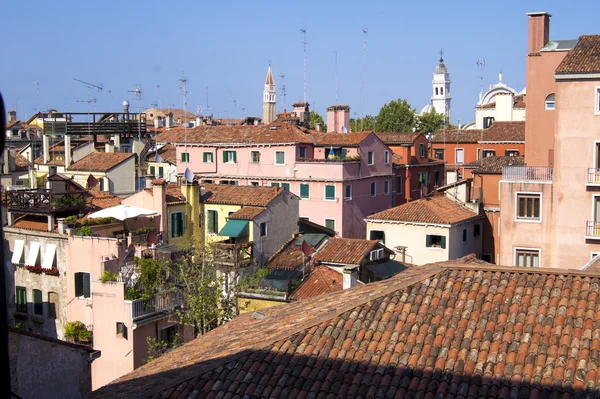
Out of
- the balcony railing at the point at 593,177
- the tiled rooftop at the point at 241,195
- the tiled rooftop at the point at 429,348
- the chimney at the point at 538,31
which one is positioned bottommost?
the tiled rooftop at the point at 429,348

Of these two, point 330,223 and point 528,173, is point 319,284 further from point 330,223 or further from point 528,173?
point 330,223

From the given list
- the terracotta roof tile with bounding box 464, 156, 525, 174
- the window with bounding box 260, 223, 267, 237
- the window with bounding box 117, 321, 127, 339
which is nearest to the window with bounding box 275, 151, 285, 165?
the terracotta roof tile with bounding box 464, 156, 525, 174

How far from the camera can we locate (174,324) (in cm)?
2255

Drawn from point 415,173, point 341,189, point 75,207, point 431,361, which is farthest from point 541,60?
point 431,361

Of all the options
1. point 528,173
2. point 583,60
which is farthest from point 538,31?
point 528,173

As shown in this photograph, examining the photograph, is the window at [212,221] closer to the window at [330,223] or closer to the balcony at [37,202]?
the balcony at [37,202]

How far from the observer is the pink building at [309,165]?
3872cm

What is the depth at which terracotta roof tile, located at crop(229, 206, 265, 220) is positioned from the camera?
2888 cm

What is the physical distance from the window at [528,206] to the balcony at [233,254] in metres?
10.6

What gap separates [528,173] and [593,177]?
2.45 meters

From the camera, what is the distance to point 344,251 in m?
27.2

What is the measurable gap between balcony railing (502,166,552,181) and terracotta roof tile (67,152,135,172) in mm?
19835

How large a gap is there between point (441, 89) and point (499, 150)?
104m

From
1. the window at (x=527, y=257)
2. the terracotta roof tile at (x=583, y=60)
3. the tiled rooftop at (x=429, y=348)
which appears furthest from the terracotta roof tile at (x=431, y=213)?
the tiled rooftop at (x=429, y=348)
